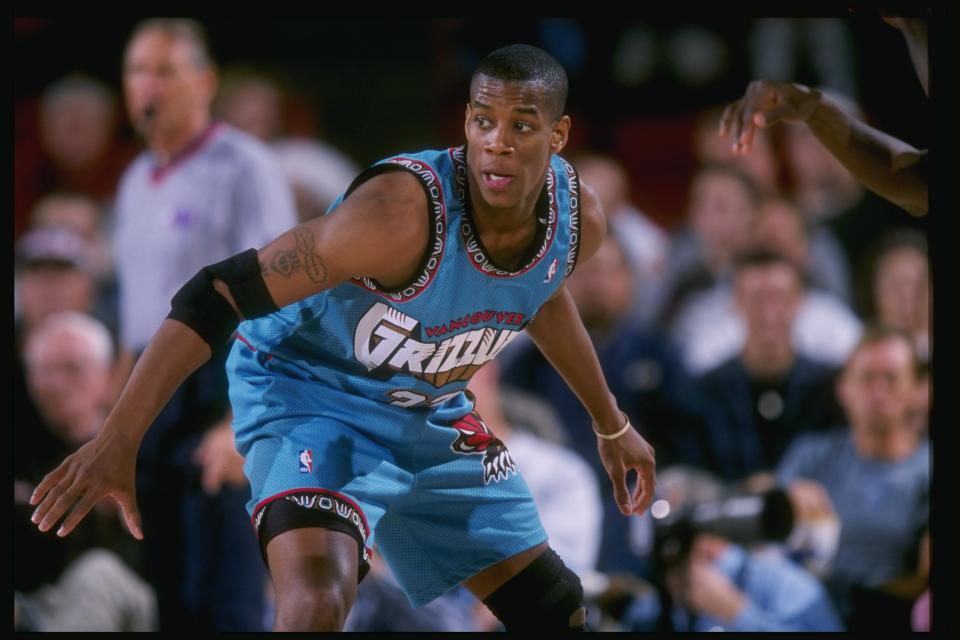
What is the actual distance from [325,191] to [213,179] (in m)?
1.98

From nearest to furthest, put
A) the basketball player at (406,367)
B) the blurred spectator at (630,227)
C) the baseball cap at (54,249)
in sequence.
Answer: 1. the basketball player at (406,367)
2. the baseball cap at (54,249)
3. the blurred spectator at (630,227)

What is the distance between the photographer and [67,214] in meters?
6.93

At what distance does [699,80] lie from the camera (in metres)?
7.34

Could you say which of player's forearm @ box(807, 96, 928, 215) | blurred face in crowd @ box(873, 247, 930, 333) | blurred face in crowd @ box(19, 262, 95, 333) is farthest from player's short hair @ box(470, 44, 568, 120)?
blurred face in crowd @ box(19, 262, 95, 333)

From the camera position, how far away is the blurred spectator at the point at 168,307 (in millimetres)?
4949

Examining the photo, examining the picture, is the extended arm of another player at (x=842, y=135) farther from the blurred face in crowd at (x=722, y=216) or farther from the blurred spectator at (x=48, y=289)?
A: the blurred spectator at (x=48, y=289)

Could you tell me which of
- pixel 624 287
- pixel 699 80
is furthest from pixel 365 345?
pixel 699 80

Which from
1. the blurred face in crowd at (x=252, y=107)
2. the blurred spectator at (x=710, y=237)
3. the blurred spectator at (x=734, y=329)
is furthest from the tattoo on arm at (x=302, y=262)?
the blurred face in crowd at (x=252, y=107)

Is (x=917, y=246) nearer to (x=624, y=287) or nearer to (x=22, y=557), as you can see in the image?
(x=624, y=287)

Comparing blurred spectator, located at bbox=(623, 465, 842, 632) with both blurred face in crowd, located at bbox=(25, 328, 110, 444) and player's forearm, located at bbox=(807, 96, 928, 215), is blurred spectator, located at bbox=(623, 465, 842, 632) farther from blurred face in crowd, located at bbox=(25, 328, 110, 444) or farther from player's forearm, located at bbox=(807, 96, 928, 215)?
blurred face in crowd, located at bbox=(25, 328, 110, 444)

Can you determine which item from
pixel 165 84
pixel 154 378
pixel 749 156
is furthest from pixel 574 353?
pixel 749 156

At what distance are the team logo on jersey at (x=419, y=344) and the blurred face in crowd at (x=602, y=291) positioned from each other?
2.50 meters

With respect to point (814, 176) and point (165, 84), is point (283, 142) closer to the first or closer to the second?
point (165, 84)

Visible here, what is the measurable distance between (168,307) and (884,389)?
280 centimetres
